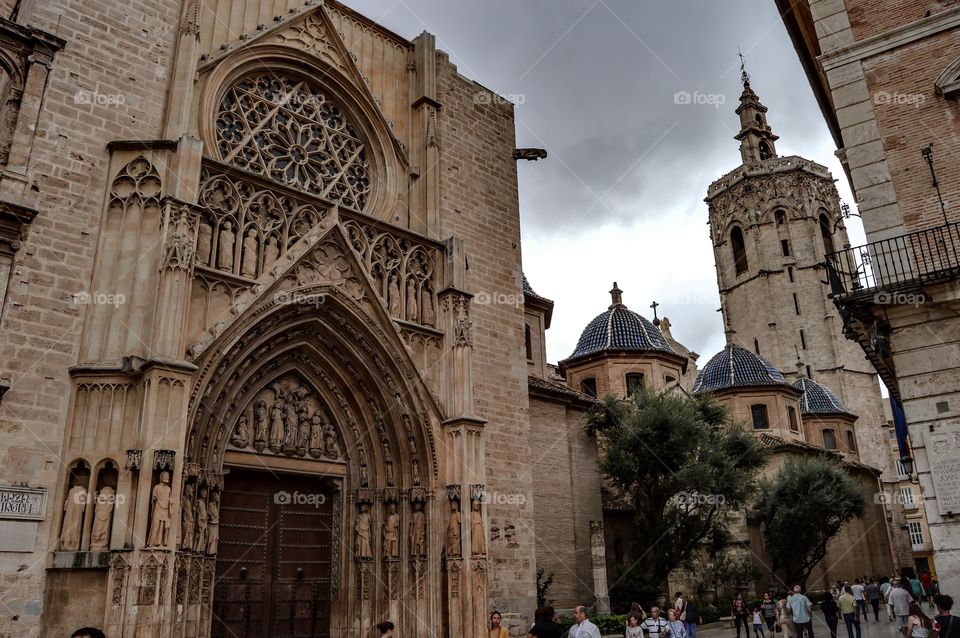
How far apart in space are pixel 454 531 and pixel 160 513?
16.9 ft

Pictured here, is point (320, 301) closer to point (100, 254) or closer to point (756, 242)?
→ point (100, 254)

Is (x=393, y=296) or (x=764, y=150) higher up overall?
(x=764, y=150)

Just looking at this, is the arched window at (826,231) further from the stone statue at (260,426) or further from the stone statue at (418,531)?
the stone statue at (260,426)

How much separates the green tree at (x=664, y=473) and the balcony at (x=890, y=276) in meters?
11.3

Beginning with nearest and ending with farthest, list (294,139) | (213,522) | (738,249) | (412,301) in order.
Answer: (213,522), (412,301), (294,139), (738,249)

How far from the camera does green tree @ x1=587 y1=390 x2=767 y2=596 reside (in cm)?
2244

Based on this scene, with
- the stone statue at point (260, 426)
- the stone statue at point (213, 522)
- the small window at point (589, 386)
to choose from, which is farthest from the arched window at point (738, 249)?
the stone statue at point (213, 522)

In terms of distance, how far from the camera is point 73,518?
968cm

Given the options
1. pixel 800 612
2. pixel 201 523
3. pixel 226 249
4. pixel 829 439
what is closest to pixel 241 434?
pixel 201 523

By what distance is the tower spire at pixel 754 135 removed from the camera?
6256 cm

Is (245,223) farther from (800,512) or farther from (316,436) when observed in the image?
(800,512)

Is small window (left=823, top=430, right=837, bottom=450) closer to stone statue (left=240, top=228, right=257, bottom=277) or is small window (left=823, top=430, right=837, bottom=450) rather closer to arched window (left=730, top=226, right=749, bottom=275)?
arched window (left=730, top=226, right=749, bottom=275)

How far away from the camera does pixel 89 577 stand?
957 centimetres

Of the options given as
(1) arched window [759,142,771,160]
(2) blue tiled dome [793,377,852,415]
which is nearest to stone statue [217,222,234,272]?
(2) blue tiled dome [793,377,852,415]
